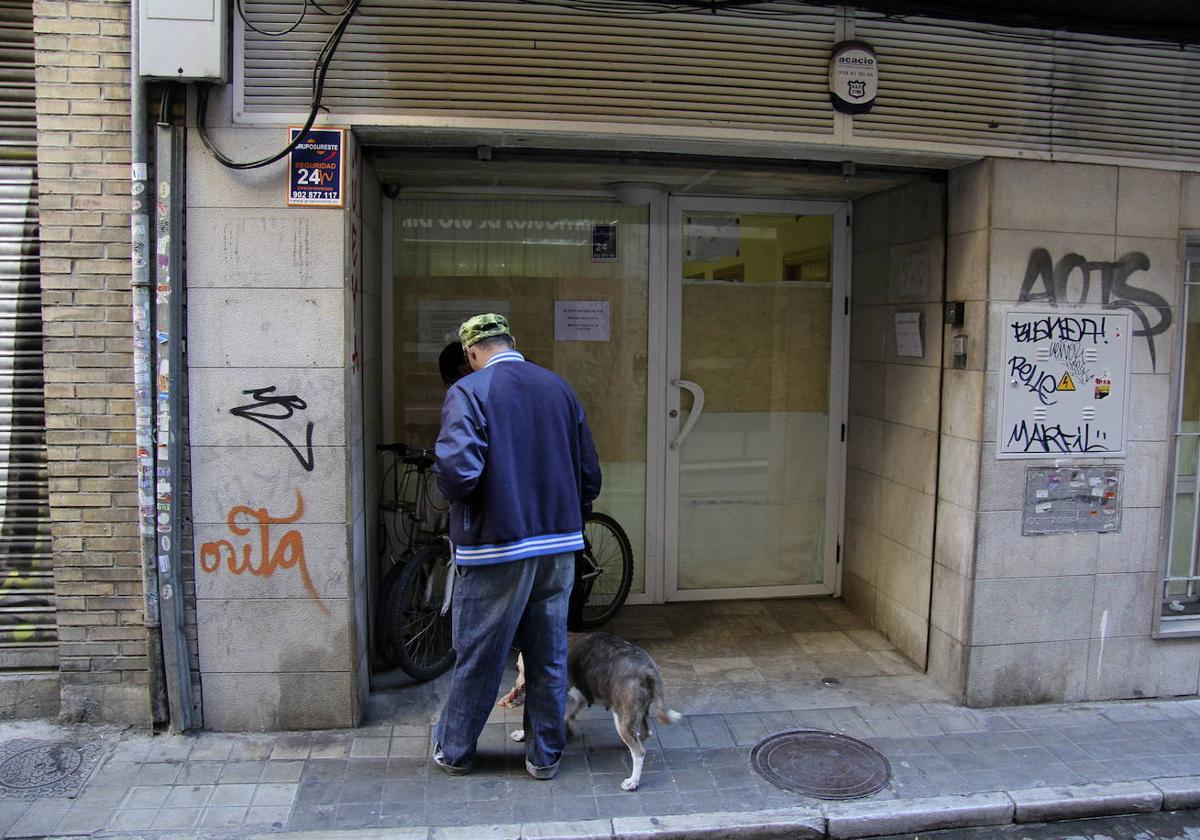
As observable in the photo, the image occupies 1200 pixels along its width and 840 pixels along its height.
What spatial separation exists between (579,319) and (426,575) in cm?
209

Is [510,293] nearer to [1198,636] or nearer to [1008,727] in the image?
[1008,727]

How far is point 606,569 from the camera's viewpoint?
6125 mm

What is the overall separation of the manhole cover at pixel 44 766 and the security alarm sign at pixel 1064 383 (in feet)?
16.3

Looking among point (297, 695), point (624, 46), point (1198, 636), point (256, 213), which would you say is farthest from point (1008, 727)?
point (256, 213)

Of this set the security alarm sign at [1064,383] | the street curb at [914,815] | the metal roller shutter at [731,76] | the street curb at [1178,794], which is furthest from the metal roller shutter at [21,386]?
the street curb at [1178,794]

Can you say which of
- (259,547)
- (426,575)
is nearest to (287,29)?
(259,547)

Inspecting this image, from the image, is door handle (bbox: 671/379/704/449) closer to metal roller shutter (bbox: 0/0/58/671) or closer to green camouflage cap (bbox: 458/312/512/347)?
green camouflage cap (bbox: 458/312/512/347)

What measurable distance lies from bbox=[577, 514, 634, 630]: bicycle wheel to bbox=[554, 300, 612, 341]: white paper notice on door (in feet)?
4.21

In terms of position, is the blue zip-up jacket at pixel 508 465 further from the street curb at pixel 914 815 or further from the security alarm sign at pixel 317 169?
the street curb at pixel 914 815

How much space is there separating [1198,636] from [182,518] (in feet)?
18.8

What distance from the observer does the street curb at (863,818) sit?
3.67 metres

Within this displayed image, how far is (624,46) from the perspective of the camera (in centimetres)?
445

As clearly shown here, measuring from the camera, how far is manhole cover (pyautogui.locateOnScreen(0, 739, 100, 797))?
3918 millimetres

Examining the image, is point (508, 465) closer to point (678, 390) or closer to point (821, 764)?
point (821, 764)
